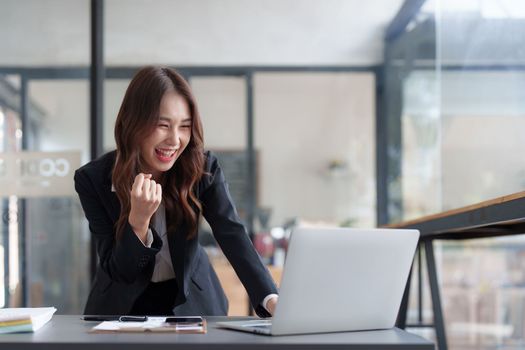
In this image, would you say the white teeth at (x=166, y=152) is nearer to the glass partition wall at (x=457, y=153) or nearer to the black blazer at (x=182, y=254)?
the black blazer at (x=182, y=254)

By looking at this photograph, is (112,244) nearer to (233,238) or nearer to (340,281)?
(233,238)

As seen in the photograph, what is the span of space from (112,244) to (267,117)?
279 centimetres

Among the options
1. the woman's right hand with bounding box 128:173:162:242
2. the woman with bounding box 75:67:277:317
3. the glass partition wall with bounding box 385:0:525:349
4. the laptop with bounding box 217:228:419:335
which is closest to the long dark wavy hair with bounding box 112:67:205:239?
the woman with bounding box 75:67:277:317

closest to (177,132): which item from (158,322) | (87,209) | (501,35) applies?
(87,209)

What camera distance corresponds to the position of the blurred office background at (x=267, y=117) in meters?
4.74

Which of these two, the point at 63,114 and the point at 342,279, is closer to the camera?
the point at 342,279

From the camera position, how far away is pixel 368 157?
16.2 ft

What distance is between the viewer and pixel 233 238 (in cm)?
218

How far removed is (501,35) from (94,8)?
2398 millimetres

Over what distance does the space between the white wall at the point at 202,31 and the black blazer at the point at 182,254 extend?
104 inches

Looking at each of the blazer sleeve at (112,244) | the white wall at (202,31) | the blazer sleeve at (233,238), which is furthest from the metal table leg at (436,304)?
the white wall at (202,31)

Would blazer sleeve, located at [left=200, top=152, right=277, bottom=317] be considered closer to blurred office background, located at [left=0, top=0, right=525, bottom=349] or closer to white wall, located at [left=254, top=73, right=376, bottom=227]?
blurred office background, located at [left=0, top=0, right=525, bottom=349]

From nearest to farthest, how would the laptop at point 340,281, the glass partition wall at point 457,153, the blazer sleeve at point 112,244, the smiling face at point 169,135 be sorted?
the laptop at point 340,281 → the blazer sleeve at point 112,244 → the smiling face at point 169,135 → the glass partition wall at point 457,153

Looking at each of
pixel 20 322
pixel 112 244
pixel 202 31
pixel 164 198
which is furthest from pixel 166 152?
pixel 202 31
